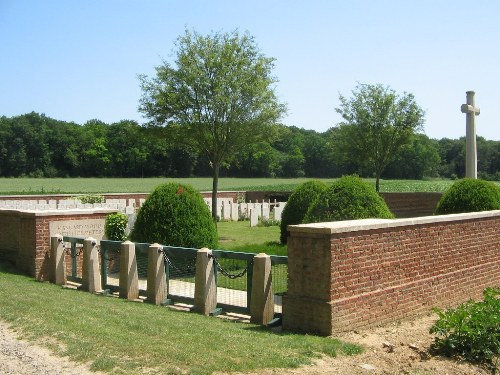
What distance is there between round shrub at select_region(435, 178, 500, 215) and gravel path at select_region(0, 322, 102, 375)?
10.1 metres

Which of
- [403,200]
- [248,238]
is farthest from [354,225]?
[403,200]

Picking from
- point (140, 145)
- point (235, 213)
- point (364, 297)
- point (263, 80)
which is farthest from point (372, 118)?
point (140, 145)

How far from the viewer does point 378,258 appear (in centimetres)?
842

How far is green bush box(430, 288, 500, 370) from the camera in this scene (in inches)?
285

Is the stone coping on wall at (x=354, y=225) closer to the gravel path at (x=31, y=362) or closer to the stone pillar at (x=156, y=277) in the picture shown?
the stone pillar at (x=156, y=277)

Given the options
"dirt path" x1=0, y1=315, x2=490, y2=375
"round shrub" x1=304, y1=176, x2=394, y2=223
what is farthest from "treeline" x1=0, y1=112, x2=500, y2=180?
"dirt path" x1=0, y1=315, x2=490, y2=375

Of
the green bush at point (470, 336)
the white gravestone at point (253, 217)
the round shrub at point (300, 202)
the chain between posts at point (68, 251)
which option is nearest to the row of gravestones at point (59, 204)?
the white gravestone at point (253, 217)

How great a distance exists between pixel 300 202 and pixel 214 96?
5.59m

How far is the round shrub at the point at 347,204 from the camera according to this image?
10742 mm

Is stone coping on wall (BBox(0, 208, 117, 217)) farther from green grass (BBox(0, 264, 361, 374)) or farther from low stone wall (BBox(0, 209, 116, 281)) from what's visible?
green grass (BBox(0, 264, 361, 374))

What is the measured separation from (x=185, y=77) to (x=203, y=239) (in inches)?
364

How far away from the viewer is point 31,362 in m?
6.19

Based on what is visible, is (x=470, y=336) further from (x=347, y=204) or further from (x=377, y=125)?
(x=377, y=125)

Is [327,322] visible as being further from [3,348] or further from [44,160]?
[44,160]
